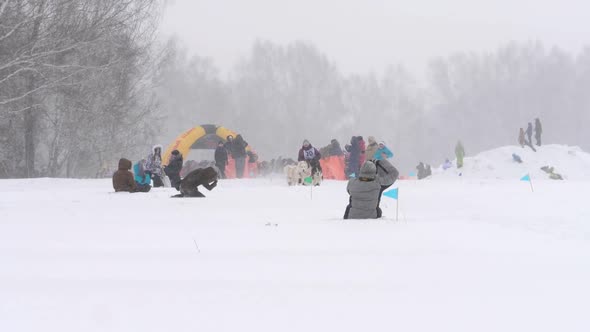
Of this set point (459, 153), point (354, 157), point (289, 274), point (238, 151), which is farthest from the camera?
point (459, 153)

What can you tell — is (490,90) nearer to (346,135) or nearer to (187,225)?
(346,135)

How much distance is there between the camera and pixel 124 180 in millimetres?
13547

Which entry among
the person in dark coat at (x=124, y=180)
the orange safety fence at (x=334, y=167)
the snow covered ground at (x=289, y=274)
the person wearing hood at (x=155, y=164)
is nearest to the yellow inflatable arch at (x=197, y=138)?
the orange safety fence at (x=334, y=167)

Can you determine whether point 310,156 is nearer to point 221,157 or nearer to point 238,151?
point 238,151

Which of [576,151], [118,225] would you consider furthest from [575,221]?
[576,151]

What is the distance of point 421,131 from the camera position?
7775cm

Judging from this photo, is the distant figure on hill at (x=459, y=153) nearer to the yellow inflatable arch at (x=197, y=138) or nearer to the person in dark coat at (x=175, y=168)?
the yellow inflatable arch at (x=197, y=138)

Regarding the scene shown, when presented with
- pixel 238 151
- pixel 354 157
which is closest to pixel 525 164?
pixel 354 157

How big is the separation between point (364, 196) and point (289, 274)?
3.98 metres

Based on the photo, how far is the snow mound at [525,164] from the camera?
31969mm

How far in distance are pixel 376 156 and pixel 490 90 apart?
62.4 m

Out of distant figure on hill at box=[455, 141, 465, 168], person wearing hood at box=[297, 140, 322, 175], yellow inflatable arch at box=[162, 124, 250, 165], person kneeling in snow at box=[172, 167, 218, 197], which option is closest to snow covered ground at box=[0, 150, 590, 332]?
person kneeling in snow at box=[172, 167, 218, 197]

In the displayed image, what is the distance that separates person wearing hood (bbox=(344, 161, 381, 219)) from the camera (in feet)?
26.1

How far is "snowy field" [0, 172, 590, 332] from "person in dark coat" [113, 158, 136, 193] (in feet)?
17.8
